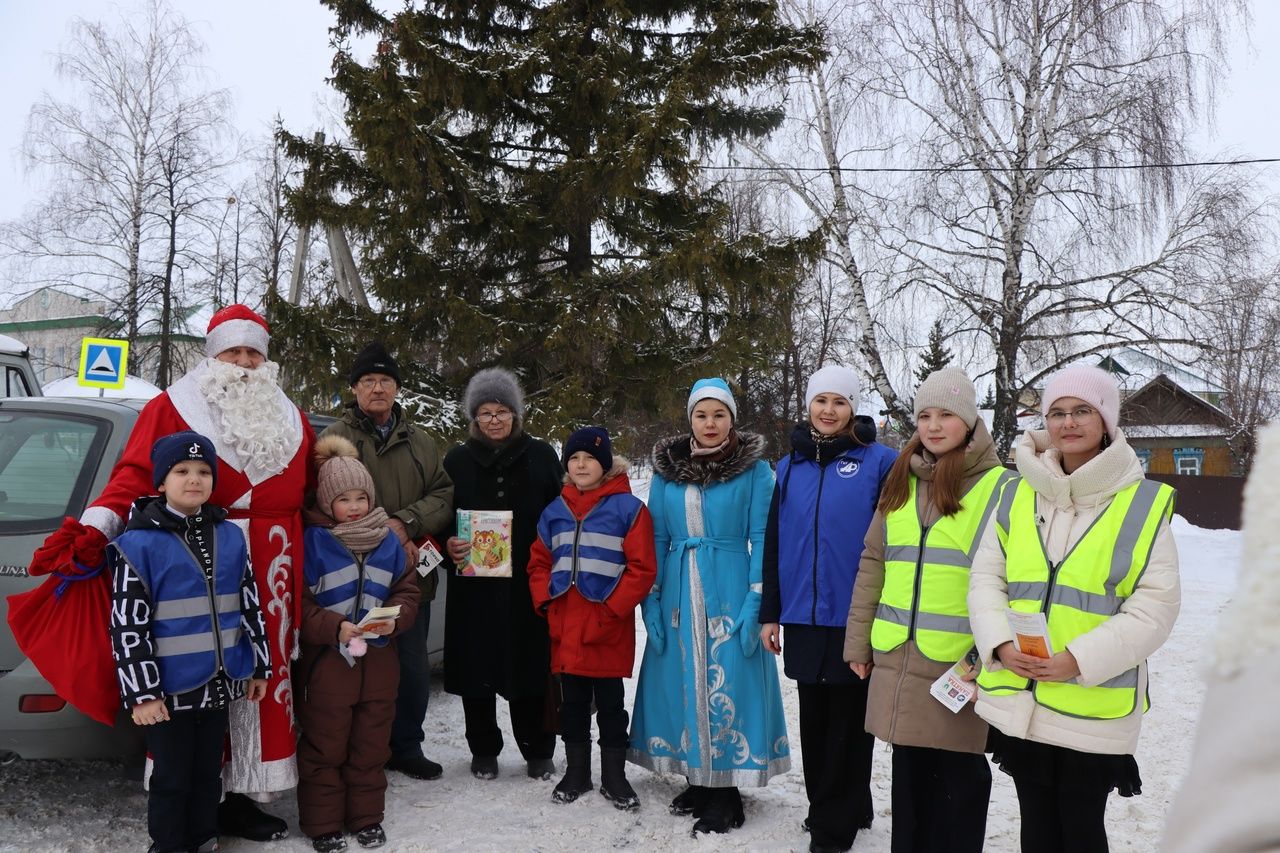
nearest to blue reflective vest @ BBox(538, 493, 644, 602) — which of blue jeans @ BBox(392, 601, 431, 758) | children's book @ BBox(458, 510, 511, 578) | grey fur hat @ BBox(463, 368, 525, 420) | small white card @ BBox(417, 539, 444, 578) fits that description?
children's book @ BBox(458, 510, 511, 578)

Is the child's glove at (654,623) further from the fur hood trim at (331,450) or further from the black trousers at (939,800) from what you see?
the fur hood trim at (331,450)

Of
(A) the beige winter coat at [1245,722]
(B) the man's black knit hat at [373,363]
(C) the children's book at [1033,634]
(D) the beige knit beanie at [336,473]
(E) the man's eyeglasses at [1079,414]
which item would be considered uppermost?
(B) the man's black knit hat at [373,363]

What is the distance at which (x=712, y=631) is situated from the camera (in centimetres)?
416

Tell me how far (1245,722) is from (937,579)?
2644 millimetres

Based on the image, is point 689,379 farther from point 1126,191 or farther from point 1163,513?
point 1126,191

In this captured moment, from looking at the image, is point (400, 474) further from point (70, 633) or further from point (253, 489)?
point (70, 633)

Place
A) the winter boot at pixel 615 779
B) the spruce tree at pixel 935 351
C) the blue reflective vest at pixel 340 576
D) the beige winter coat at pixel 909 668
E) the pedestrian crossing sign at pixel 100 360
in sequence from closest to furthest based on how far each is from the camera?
the beige winter coat at pixel 909 668
the blue reflective vest at pixel 340 576
the winter boot at pixel 615 779
the pedestrian crossing sign at pixel 100 360
the spruce tree at pixel 935 351

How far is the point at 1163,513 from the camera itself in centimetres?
280

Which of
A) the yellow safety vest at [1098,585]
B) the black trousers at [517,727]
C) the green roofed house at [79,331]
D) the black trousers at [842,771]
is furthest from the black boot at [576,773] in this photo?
the green roofed house at [79,331]

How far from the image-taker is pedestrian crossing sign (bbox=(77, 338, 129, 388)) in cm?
926

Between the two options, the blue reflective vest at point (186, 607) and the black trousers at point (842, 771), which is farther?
the black trousers at point (842, 771)

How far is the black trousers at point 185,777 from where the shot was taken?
334 centimetres

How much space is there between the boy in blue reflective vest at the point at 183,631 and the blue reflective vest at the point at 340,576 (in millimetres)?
368

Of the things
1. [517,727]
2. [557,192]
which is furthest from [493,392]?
[557,192]
